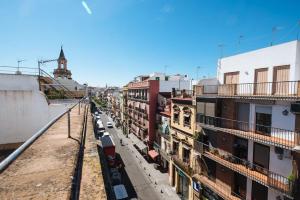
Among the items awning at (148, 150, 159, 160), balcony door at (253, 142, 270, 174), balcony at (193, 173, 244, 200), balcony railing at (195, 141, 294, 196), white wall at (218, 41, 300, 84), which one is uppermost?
white wall at (218, 41, 300, 84)

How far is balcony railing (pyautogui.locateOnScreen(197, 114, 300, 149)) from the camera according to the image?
11.9 m

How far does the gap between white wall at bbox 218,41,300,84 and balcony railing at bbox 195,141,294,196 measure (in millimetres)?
6273

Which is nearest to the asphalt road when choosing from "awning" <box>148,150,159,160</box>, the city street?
the city street

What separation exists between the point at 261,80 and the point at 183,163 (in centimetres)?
1291

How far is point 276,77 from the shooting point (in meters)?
13.8

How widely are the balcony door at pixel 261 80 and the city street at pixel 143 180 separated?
1572cm

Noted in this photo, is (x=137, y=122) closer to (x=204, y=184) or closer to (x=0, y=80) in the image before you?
(x=204, y=184)

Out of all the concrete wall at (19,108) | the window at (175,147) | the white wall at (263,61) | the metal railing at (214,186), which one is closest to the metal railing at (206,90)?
the white wall at (263,61)

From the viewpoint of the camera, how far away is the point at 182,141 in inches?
925

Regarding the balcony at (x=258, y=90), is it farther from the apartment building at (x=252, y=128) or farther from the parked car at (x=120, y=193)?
the parked car at (x=120, y=193)

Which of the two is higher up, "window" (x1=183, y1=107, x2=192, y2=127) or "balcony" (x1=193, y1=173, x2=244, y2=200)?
"window" (x1=183, y1=107, x2=192, y2=127)

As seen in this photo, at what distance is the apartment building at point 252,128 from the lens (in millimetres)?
12172

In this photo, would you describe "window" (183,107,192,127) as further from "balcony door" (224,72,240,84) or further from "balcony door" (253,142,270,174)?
"balcony door" (253,142,270,174)

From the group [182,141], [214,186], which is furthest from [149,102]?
[214,186]
